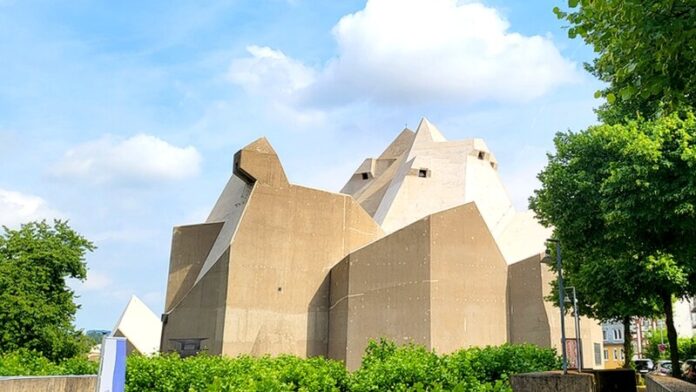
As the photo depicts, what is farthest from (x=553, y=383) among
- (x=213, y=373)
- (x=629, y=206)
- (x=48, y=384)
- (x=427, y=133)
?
(x=427, y=133)

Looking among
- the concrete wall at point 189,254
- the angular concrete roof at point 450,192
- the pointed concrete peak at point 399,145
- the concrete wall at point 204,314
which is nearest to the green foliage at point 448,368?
the concrete wall at point 204,314

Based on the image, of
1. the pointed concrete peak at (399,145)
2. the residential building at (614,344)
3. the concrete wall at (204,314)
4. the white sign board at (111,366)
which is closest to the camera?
the white sign board at (111,366)

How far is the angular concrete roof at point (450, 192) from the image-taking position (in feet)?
114

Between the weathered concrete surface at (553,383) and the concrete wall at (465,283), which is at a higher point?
the concrete wall at (465,283)

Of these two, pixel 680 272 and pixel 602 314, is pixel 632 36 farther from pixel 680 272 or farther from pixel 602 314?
pixel 602 314

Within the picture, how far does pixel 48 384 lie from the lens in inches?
444

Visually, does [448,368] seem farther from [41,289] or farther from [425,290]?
[41,289]

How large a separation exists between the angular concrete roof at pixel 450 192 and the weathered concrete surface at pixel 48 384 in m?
23.4

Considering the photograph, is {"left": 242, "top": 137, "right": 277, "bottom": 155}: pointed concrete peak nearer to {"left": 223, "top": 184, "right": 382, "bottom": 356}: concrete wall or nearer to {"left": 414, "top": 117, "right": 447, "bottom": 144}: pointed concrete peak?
{"left": 223, "top": 184, "right": 382, "bottom": 356}: concrete wall

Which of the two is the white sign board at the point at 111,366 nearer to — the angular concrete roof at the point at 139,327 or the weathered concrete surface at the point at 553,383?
the weathered concrete surface at the point at 553,383

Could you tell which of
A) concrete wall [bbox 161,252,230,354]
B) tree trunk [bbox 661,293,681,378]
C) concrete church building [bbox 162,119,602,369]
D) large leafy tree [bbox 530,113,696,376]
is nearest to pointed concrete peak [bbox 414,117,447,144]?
concrete church building [bbox 162,119,602,369]

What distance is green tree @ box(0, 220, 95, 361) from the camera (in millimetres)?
27859

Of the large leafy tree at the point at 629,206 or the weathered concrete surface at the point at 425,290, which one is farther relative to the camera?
the weathered concrete surface at the point at 425,290

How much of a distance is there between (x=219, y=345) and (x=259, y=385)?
20.4m
